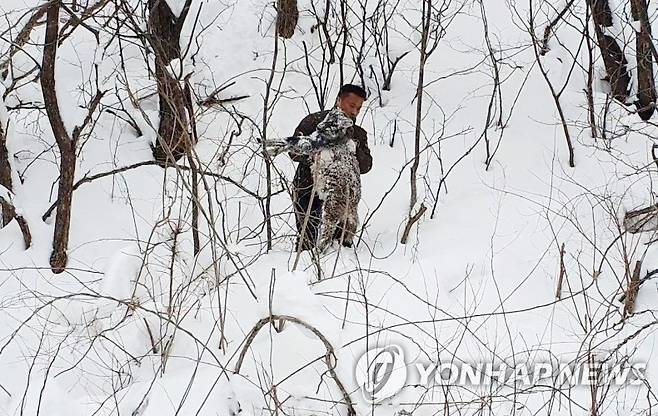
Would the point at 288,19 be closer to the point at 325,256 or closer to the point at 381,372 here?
the point at 325,256

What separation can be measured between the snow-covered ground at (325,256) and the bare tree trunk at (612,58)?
0.72ft

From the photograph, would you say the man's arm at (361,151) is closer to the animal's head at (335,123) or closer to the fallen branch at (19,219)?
the animal's head at (335,123)

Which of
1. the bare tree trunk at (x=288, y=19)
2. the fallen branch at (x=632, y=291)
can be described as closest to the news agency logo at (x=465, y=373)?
the fallen branch at (x=632, y=291)

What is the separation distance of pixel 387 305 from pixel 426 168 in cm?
221

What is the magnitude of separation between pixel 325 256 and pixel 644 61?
3.47 m

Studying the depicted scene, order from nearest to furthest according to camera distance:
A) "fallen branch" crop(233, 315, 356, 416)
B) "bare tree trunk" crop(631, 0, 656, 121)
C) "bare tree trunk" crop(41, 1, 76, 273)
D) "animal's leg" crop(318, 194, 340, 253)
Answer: "fallen branch" crop(233, 315, 356, 416) → "animal's leg" crop(318, 194, 340, 253) → "bare tree trunk" crop(41, 1, 76, 273) → "bare tree trunk" crop(631, 0, 656, 121)

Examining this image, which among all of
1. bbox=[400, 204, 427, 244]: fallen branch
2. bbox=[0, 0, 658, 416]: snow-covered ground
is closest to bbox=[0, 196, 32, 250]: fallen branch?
bbox=[0, 0, 658, 416]: snow-covered ground

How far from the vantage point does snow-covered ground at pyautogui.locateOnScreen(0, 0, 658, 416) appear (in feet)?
13.0

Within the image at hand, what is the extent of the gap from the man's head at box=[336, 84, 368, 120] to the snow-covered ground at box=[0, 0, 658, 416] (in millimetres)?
636

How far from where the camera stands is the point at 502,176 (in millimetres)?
6590

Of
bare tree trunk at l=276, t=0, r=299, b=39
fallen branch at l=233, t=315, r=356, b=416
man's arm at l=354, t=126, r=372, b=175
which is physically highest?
bare tree trunk at l=276, t=0, r=299, b=39

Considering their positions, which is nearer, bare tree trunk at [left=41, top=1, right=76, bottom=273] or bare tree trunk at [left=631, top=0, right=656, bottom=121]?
bare tree trunk at [left=41, top=1, right=76, bottom=273]

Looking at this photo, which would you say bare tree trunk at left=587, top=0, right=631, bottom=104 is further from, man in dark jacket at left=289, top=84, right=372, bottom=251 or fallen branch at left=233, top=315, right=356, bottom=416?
fallen branch at left=233, top=315, right=356, bottom=416

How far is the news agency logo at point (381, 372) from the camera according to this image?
3900 millimetres
